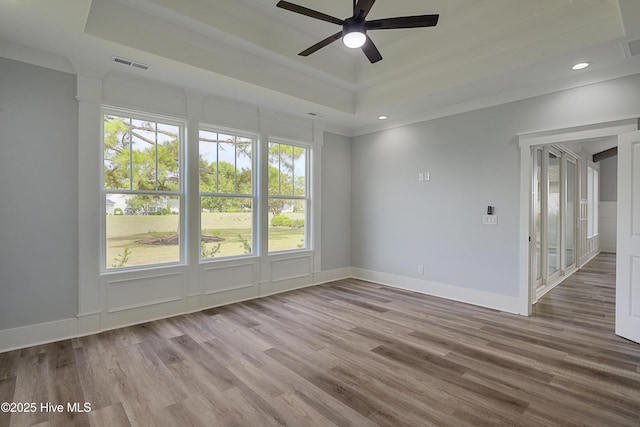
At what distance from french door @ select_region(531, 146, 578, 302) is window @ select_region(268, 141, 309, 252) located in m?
3.42

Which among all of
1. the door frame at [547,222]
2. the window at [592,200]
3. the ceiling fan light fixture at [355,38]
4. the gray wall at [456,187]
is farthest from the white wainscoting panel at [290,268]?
the window at [592,200]

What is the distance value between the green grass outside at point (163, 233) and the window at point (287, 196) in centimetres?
8

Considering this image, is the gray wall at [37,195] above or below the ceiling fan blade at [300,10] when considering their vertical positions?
below

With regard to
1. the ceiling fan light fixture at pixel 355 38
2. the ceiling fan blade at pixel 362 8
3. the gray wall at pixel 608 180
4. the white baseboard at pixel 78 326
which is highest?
the ceiling fan blade at pixel 362 8

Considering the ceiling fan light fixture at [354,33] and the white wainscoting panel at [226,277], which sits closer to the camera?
the ceiling fan light fixture at [354,33]

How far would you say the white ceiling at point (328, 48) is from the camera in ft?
9.20

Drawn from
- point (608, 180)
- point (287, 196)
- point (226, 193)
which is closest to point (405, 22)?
point (226, 193)

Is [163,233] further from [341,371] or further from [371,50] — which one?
[371,50]

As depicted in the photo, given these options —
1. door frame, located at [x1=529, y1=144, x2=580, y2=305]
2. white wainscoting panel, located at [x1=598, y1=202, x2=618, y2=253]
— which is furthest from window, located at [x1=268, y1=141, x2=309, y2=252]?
white wainscoting panel, located at [x1=598, y1=202, x2=618, y2=253]

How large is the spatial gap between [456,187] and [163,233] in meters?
4.11

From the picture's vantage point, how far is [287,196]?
17.2 feet

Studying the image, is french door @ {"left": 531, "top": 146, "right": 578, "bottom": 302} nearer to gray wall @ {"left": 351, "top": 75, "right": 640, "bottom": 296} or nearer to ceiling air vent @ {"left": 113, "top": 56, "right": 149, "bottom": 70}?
gray wall @ {"left": 351, "top": 75, "right": 640, "bottom": 296}

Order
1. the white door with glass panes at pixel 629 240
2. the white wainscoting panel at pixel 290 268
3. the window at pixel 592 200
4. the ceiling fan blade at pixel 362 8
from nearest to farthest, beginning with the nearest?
1. the ceiling fan blade at pixel 362 8
2. the white door with glass panes at pixel 629 240
3. the white wainscoting panel at pixel 290 268
4. the window at pixel 592 200

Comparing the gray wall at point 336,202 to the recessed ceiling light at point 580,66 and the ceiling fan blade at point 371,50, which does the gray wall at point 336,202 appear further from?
the recessed ceiling light at point 580,66
